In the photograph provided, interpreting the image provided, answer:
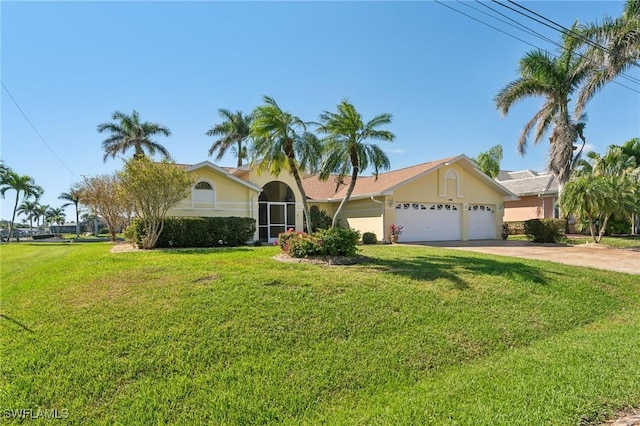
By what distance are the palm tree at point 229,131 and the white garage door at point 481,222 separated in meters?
22.1

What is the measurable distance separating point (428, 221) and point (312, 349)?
60.0 ft

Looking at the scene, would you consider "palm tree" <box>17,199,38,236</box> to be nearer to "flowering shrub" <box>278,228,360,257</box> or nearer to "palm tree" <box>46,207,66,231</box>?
"palm tree" <box>46,207,66,231</box>

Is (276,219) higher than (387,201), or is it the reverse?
(387,201)

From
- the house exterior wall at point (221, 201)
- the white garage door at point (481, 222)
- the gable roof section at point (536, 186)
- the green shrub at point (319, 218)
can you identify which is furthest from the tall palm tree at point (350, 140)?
the gable roof section at point (536, 186)

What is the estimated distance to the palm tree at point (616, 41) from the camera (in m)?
15.2

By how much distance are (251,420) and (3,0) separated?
33.7ft

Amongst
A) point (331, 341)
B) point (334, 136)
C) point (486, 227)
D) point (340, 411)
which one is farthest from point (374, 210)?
point (340, 411)

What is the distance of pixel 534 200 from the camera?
3067 centimetres

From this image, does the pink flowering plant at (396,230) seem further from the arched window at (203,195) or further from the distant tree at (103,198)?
the distant tree at (103,198)

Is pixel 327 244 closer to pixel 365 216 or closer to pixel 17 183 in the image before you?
pixel 365 216

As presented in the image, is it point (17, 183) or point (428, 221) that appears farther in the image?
point (17, 183)

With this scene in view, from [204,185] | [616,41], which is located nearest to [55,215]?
[204,185]

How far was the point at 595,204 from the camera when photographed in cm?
1789

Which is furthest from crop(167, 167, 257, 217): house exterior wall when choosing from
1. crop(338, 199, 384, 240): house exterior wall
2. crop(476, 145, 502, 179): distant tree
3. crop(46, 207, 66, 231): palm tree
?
crop(46, 207, 66, 231): palm tree
